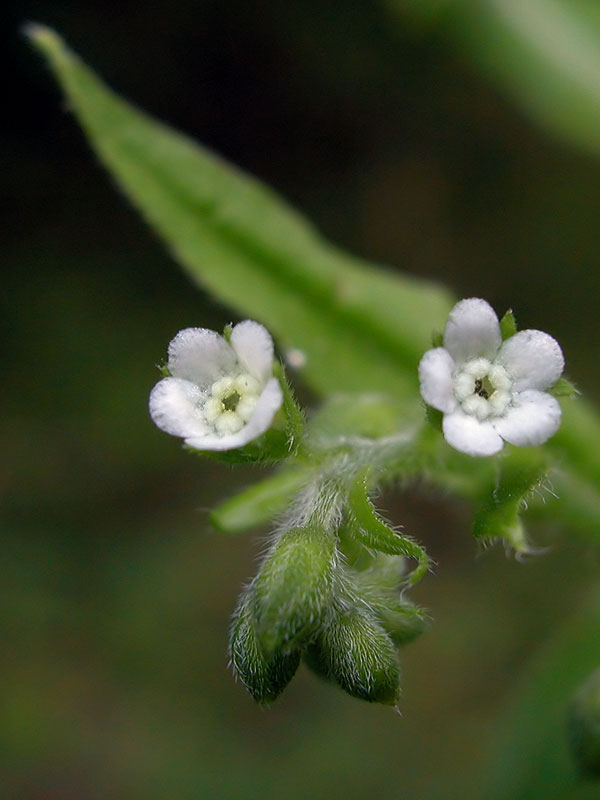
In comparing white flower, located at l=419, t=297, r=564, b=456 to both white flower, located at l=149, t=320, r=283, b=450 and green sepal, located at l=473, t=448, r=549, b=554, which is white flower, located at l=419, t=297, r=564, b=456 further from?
white flower, located at l=149, t=320, r=283, b=450

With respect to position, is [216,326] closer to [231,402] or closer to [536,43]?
[536,43]

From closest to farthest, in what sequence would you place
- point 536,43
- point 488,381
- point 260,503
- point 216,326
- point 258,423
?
point 258,423 → point 488,381 → point 260,503 → point 536,43 → point 216,326

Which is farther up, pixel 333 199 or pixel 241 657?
pixel 333 199

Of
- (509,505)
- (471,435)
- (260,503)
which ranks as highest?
(471,435)

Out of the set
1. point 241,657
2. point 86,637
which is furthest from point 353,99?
point 241,657

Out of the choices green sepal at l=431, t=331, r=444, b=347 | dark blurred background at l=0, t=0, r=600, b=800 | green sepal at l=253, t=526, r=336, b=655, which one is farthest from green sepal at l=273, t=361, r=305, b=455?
dark blurred background at l=0, t=0, r=600, b=800

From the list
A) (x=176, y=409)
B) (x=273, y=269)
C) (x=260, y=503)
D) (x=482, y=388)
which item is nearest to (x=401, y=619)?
(x=260, y=503)

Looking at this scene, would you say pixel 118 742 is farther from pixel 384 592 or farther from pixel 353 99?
pixel 353 99
